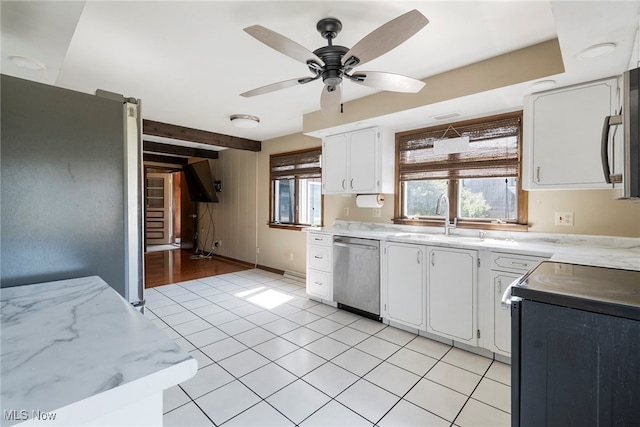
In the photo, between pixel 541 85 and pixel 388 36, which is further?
pixel 541 85

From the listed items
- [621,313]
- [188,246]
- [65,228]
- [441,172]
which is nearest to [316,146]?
[441,172]

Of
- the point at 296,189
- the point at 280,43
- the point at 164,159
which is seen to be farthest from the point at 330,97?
the point at 164,159

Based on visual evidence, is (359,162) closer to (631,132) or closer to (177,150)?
(631,132)

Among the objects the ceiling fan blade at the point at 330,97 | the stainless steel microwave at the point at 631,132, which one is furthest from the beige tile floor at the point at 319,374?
the ceiling fan blade at the point at 330,97

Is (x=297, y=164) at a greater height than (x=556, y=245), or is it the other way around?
(x=297, y=164)

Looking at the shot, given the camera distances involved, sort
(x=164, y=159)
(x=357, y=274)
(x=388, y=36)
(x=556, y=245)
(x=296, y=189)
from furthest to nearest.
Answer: (x=164, y=159) < (x=296, y=189) < (x=357, y=274) < (x=556, y=245) < (x=388, y=36)

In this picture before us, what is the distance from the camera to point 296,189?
16.3 ft

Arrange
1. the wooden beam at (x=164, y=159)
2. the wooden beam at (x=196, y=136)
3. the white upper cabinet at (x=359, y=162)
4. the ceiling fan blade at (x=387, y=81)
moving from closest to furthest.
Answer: the ceiling fan blade at (x=387, y=81) → the white upper cabinet at (x=359, y=162) → the wooden beam at (x=196, y=136) → the wooden beam at (x=164, y=159)

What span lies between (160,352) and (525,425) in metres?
1.44

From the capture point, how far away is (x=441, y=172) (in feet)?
10.6

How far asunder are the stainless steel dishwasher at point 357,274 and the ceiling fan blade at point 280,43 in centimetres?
195

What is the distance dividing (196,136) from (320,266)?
9.66ft

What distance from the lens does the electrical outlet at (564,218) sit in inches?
97.2

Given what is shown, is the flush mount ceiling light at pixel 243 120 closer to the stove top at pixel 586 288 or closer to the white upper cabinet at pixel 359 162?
the white upper cabinet at pixel 359 162
